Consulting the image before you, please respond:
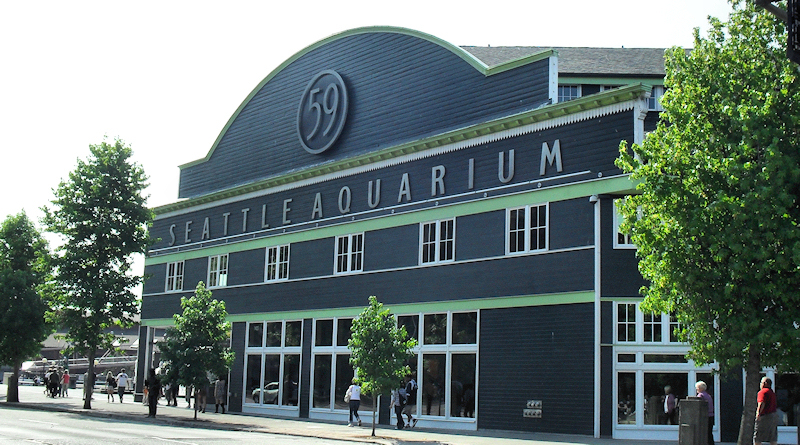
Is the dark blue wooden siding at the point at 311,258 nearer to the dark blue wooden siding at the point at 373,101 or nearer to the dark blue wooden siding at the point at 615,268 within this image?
the dark blue wooden siding at the point at 373,101

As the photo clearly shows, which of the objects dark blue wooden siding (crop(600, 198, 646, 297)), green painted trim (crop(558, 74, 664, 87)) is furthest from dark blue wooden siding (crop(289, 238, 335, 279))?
dark blue wooden siding (crop(600, 198, 646, 297))

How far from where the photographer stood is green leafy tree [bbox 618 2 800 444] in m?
15.9

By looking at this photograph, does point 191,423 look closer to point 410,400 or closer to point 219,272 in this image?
point 410,400

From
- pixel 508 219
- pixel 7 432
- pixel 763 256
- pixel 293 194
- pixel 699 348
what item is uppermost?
pixel 293 194

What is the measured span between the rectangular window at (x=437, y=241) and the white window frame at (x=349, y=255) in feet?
12.1

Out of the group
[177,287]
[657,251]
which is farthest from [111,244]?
[657,251]

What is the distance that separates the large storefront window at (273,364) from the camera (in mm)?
37156

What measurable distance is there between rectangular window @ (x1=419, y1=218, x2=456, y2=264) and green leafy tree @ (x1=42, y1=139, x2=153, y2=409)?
1646 cm

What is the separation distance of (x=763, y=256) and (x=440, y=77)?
19029mm

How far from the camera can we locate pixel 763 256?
1559cm

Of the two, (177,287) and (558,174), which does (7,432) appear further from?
(177,287)

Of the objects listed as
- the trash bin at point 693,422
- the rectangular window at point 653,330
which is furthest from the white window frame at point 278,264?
the trash bin at point 693,422

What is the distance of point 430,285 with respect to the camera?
31312mm

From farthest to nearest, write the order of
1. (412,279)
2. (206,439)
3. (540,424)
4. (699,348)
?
(412,279) → (540,424) → (206,439) → (699,348)
